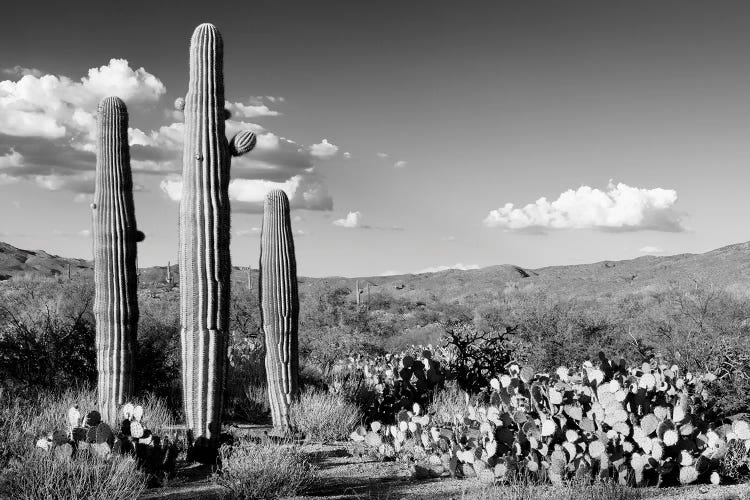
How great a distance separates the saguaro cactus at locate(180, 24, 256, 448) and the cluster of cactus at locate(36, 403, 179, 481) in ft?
3.65

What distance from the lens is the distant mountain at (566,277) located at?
39469mm

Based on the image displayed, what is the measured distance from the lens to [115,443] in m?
6.84

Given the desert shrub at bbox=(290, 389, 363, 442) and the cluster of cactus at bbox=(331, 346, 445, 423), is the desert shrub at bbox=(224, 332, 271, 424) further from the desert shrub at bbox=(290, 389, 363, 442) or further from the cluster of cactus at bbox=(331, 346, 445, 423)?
the desert shrub at bbox=(290, 389, 363, 442)

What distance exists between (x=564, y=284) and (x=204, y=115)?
4149 cm

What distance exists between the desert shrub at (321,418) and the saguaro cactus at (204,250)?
135cm

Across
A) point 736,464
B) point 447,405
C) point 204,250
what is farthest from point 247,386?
point 736,464

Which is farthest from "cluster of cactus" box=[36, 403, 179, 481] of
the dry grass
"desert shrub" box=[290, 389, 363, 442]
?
the dry grass

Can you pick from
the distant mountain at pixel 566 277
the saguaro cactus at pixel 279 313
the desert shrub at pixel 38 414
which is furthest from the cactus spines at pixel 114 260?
the distant mountain at pixel 566 277

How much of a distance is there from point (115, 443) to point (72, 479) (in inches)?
26.0

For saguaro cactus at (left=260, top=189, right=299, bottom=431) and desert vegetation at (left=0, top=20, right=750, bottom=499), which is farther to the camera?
saguaro cactus at (left=260, top=189, right=299, bottom=431)

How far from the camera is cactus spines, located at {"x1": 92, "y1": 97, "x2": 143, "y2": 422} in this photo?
31.3ft

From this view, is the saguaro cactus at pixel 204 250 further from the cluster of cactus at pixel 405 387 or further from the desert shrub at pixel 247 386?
the cluster of cactus at pixel 405 387

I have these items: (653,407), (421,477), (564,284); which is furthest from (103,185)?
(564,284)

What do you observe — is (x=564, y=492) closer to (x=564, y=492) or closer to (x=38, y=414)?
(x=564, y=492)
